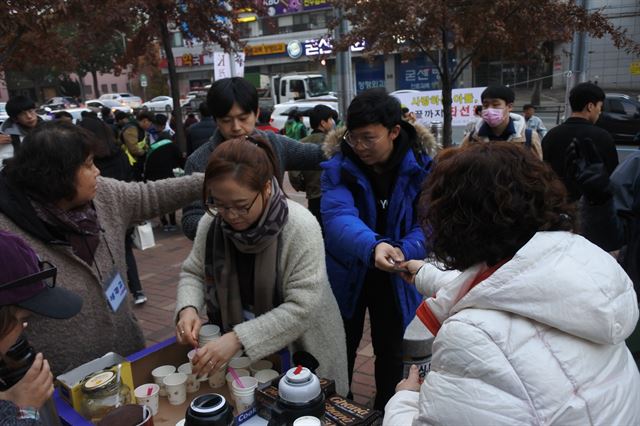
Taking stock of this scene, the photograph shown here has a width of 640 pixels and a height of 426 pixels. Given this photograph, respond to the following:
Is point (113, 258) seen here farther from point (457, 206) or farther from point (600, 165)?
point (600, 165)

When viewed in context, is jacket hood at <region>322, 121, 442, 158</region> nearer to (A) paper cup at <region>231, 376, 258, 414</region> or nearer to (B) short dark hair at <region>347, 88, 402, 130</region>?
(B) short dark hair at <region>347, 88, 402, 130</region>

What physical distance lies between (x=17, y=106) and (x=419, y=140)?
478 centimetres

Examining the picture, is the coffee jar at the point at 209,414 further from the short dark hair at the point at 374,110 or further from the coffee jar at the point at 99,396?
the short dark hair at the point at 374,110

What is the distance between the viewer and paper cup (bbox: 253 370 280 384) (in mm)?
1634

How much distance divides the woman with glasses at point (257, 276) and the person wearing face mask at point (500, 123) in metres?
2.84

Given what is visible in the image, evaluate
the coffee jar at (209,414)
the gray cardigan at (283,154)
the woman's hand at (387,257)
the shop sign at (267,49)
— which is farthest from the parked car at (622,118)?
the shop sign at (267,49)

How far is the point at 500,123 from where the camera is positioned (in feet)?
13.9

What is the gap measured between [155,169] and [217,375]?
16.8ft

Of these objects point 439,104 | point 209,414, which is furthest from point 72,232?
point 439,104

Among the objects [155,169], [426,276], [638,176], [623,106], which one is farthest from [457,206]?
[623,106]

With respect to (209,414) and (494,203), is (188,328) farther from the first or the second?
(494,203)

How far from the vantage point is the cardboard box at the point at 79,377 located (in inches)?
59.8

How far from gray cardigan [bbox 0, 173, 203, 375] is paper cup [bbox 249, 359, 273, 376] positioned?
0.61m

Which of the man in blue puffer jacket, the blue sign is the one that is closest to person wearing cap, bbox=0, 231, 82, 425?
the man in blue puffer jacket
